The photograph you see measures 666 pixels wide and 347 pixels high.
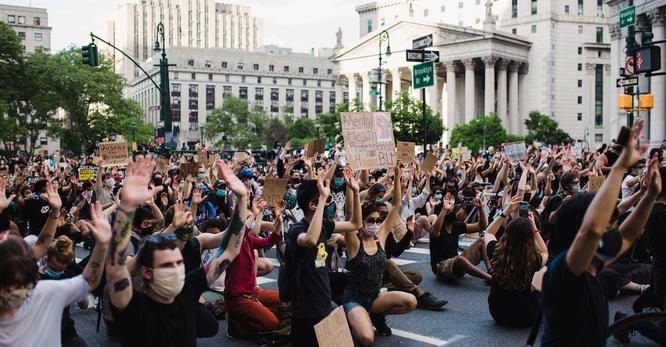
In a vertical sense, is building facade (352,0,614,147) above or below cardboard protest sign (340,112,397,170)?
above

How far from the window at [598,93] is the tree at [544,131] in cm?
1089

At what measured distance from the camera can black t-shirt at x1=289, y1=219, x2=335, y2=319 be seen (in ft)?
18.2

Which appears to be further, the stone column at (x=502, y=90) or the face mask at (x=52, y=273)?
the stone column at (x=502, y=90)

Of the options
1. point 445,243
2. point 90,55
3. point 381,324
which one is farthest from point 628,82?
point 90,55

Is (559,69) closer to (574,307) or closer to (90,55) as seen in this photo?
(90,55)

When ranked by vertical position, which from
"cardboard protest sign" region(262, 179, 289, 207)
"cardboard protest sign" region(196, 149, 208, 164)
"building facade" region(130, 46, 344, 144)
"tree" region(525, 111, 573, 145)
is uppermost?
"building facade" region(130, 46, 344, 144)

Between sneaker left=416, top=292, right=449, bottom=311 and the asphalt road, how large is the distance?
64mm

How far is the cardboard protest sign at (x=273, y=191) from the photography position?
8875mm

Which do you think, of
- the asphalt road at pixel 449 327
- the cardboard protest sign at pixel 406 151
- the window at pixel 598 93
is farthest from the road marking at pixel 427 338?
the window at pixel 598 93

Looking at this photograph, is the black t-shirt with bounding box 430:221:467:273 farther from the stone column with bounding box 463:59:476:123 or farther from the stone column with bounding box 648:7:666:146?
the stone column with bounding box 463:59:476:123

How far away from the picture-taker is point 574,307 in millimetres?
3652

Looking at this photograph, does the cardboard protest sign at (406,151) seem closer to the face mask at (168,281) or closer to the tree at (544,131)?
the face mask at (168,281)

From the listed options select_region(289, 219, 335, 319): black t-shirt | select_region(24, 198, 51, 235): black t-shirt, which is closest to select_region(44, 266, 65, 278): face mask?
select_region(289, 219, 335, 319): black t-shirt

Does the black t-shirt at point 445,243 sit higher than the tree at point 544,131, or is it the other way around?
the tree at point 544,131
